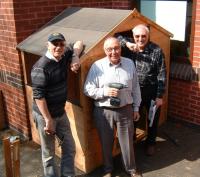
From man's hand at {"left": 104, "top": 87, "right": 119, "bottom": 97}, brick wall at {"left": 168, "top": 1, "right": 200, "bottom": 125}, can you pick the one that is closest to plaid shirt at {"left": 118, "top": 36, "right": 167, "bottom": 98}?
man's hand at {"left": 104, "top": 87, "right": 119, "bottom": 97}

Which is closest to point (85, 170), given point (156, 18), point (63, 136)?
point (63, 136)

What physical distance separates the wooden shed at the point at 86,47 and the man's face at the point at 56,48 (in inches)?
13.8

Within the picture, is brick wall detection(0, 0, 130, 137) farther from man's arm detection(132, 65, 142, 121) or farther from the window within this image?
man's arm detection(132, 65, 142, 121)

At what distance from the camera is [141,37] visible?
4.07m

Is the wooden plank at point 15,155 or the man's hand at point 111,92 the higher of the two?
the man's hand at point 111,92

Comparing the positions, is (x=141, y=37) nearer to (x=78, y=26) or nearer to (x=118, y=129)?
(x=78, y=26)

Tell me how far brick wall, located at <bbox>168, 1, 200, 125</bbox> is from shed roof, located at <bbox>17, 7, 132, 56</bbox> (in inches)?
52.2

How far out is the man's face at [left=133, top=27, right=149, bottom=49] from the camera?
4.03m

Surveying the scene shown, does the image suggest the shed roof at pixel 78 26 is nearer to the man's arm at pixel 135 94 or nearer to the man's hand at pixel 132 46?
the man's hand at pixel 132 46

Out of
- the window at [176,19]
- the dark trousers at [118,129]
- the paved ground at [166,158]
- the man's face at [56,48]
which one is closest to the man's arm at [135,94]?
the dark trousers at [118,129]

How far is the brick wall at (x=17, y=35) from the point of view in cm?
461

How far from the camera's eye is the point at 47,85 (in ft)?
11.7

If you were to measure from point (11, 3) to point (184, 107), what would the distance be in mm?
3234

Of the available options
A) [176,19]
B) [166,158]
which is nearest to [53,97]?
[166,158]
